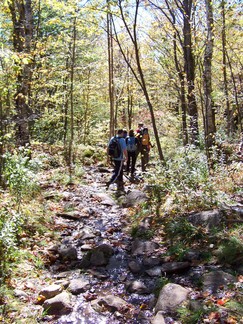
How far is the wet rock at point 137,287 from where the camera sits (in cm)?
510

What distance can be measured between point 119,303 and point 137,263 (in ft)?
4.24

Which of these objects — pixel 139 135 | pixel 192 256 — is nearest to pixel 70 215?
pixel 192 256

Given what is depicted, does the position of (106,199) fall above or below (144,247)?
above

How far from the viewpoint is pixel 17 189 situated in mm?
6676

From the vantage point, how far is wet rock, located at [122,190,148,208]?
30.1ft

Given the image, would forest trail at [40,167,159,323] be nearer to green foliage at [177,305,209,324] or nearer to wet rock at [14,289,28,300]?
wet rock at [14,289,28,300]

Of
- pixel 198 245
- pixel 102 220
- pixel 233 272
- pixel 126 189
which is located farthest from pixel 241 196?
pixel 126 189

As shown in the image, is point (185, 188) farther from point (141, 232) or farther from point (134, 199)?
point (134, 199)

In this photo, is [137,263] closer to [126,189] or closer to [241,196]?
[241,196]

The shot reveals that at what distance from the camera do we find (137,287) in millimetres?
5180

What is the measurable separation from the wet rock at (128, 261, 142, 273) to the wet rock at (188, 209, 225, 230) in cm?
144

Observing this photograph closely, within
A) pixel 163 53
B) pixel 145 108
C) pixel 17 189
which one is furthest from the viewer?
pixel 145 108

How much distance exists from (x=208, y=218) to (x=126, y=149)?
5274 millimetres

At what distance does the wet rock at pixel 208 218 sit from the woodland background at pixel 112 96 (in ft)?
1.49
